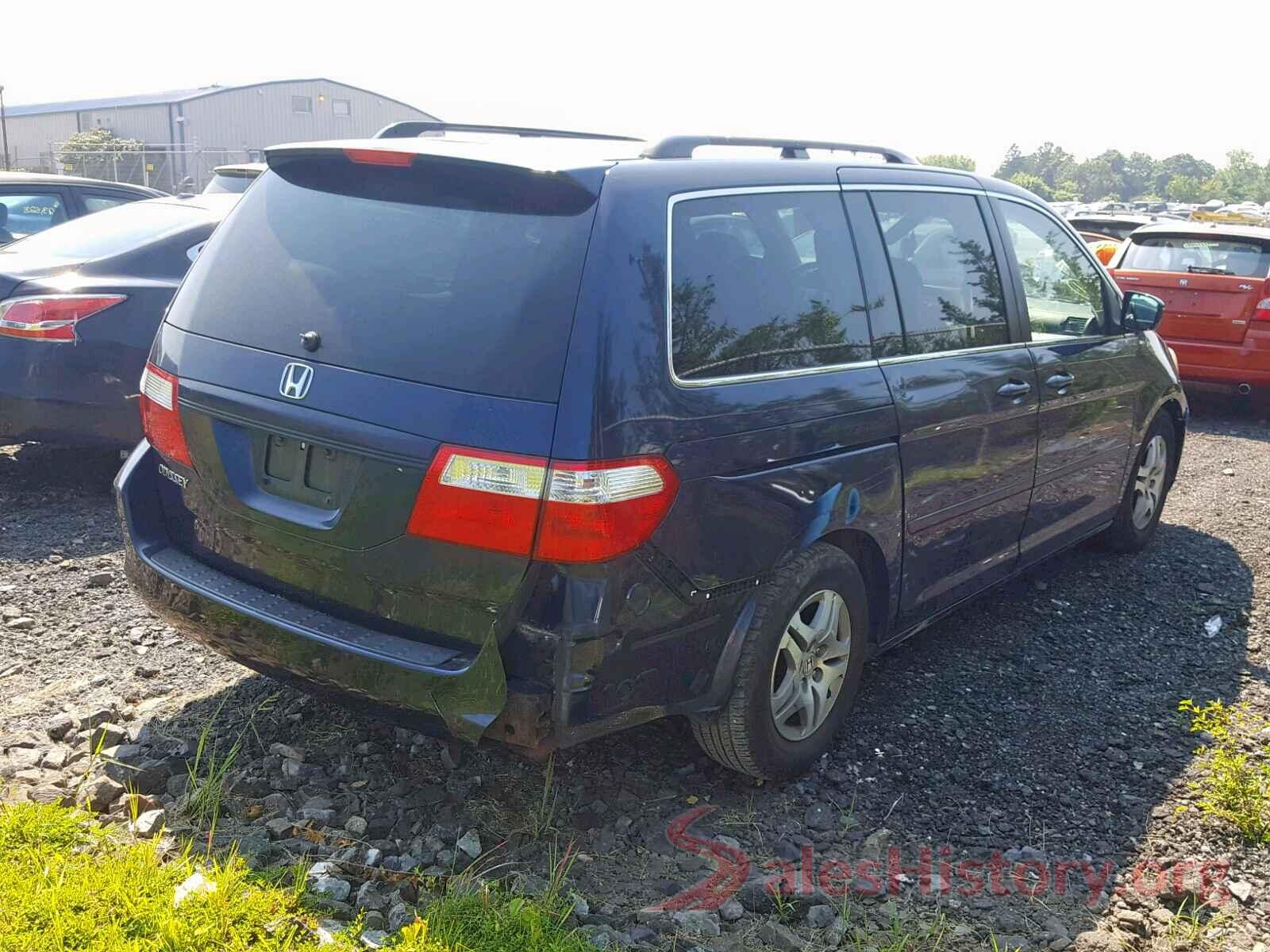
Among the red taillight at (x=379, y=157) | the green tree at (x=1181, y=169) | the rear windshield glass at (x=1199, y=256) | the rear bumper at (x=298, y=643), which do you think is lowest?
the green tree at (x=1181, y=169)

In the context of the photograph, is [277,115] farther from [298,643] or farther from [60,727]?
[298,643]

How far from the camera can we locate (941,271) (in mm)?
4230

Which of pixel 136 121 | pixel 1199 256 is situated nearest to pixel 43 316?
pixel 1199 256

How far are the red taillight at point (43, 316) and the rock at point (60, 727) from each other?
2.82 metres

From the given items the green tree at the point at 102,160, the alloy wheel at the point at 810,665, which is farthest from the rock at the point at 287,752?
the green tree at the point at 102,160

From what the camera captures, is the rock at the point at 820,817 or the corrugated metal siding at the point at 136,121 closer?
the rock at the point at 820,817

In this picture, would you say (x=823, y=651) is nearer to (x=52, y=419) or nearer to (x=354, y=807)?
(x=354, y=807)

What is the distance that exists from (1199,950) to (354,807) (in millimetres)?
2264

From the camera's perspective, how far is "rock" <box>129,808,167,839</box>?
3.17 metres

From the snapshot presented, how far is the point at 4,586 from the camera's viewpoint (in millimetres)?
4910

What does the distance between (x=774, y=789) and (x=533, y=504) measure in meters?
1.43

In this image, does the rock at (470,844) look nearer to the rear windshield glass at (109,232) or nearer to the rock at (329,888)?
the rock at (329,888)

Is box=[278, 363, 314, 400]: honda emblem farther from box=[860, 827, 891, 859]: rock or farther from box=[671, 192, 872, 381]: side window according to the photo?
box=[860, 827, 891, 859]: rock

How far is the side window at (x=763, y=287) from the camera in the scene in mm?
3141
